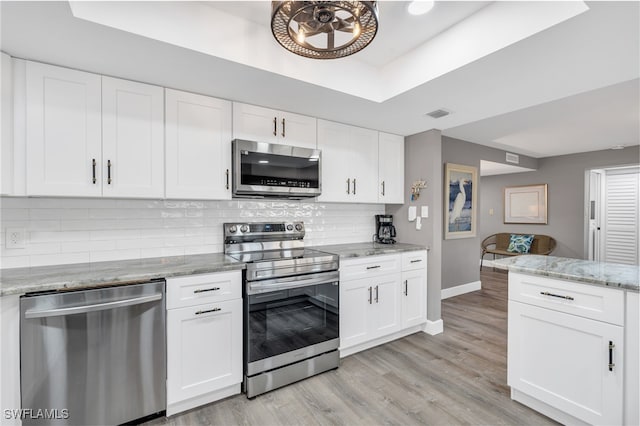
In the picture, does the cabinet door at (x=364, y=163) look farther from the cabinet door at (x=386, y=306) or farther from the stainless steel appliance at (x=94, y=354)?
the stainless steel appliance at (x=94, y=354)

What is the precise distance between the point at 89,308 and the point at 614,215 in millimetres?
7875

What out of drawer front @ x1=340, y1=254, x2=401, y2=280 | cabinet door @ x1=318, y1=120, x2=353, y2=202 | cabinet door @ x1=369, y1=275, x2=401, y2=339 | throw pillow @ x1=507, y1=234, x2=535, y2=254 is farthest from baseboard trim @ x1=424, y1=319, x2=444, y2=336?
throw pillow @ x1=507, y1=234, x2=535, y2=254

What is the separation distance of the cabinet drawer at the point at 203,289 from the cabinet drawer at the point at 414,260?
171 centimetres

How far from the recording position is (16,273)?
1.72 meters

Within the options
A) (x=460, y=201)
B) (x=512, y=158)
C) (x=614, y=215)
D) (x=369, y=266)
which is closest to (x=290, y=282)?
(x=369, y=266)

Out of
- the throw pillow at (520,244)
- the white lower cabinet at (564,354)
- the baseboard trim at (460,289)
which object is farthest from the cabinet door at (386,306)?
the throw pillow at (520,244)

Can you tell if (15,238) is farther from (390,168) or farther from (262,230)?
(390,168)

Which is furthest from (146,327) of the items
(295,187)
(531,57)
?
(531,57)

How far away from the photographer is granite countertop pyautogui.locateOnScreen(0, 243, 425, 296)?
1.52 meters

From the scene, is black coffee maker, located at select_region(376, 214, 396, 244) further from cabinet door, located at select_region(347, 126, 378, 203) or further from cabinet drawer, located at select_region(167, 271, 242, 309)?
cabinet drawer, located at select_region(167, 271, 242, 309)

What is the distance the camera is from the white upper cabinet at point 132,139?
195 cm

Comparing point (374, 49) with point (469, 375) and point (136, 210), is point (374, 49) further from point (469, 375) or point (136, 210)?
point (469, 375)

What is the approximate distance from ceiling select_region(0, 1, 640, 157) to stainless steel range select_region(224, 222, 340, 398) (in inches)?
49.8

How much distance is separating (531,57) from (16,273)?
3.32 m
